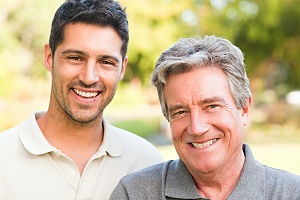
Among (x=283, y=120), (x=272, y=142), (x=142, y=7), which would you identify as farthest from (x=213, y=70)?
(x=283, y=120)

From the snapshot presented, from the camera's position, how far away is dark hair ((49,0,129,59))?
10.4 feet

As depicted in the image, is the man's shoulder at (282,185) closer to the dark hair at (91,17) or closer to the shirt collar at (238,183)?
the shirt collar at (238,183)

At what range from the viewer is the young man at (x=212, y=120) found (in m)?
2.63

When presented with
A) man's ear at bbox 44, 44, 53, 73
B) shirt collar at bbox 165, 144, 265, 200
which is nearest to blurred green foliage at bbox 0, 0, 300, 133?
man's ear at bbox 44, 44, 53, 73

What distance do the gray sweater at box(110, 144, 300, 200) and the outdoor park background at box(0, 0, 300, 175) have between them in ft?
36.1

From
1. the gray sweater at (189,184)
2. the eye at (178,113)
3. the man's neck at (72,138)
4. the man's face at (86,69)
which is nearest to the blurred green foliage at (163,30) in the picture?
the man's neck at (72,138)

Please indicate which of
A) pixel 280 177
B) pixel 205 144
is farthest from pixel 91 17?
pixel 280 177

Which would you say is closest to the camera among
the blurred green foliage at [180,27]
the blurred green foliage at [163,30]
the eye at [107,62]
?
Answer: the eye at [107,62]

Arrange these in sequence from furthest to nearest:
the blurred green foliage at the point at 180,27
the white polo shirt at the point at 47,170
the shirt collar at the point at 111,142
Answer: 1. the blurred green foliage at the point at 180,27
2. the shirt collar at the point at 111,142
3. the white polo shirt at the point at 47,170

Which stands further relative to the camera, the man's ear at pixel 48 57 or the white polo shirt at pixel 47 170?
the man's ear at pixel 48 57

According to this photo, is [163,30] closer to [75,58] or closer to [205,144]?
[75,58]

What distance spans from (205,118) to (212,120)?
35 millimetres

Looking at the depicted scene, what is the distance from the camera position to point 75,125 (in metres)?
3.26

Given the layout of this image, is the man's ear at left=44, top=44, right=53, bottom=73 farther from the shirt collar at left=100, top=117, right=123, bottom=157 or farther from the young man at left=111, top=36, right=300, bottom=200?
the young man at left=111, top=36, right=300, bottom=200
